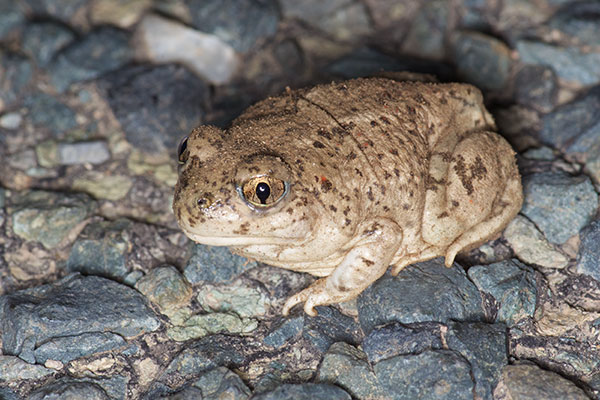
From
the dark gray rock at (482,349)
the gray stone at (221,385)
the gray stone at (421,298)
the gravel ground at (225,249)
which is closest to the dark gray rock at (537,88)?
the gravel ground at (225,249)

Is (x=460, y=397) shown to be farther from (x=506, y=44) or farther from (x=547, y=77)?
(x=506, y=44)

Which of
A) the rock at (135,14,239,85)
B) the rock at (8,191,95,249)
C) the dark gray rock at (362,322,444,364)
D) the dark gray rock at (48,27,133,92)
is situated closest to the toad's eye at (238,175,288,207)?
the dark gray rock at (362,322,444,364)

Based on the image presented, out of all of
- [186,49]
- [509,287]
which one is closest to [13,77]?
[186,49]

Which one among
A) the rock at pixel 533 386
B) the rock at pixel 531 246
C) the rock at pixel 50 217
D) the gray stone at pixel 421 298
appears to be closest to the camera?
the rock at pixel 533 386

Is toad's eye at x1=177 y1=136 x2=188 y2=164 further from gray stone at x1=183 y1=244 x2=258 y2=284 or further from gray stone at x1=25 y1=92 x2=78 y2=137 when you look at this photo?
gray stone at x1=25 y1=92 x2=78 y2=137

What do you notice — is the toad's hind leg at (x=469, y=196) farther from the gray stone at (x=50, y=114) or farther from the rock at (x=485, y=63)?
the gray stone at (x=50, y=114)
